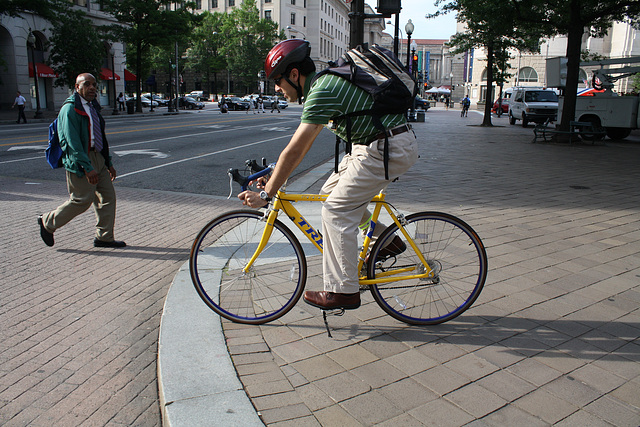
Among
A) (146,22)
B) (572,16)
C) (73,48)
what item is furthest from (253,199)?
(146,22)

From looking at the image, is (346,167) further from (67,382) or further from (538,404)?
(67,382)

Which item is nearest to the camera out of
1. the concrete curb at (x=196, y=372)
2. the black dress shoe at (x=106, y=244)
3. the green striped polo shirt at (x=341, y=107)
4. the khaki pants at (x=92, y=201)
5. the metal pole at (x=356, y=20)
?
the concrete curb at (x=196, y=372)

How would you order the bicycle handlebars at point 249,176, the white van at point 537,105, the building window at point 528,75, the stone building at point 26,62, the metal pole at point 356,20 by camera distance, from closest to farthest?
1. the bicycle handlebars at point 249,176
2. the metal pole at point 356,20
3. the white van at point 537,105
4. the stone building at point 26,62
5. the building window at point 528,75

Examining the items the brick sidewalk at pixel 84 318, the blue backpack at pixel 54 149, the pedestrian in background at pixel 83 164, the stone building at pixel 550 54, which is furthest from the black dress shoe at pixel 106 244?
the stone building at pixel 550 54

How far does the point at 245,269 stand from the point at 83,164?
251cm

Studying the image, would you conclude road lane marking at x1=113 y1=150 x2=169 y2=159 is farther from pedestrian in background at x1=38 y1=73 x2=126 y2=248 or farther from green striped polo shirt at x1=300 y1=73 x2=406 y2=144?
green striped polo shirt at x1=300 y1=73 x2=406 y2=144

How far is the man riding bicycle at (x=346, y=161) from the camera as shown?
289 centimetres

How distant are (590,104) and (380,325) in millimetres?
18596

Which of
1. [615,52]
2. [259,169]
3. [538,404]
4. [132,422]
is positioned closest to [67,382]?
[132,422]

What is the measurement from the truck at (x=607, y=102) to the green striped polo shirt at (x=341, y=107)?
1755cm

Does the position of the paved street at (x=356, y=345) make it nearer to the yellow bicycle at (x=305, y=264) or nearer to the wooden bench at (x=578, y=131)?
the yellow bicycle at (x=305, y=264)

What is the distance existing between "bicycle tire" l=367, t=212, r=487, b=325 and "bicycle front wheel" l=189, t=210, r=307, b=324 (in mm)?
529

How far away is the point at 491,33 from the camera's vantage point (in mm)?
23844

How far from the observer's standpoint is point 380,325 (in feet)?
11.3
